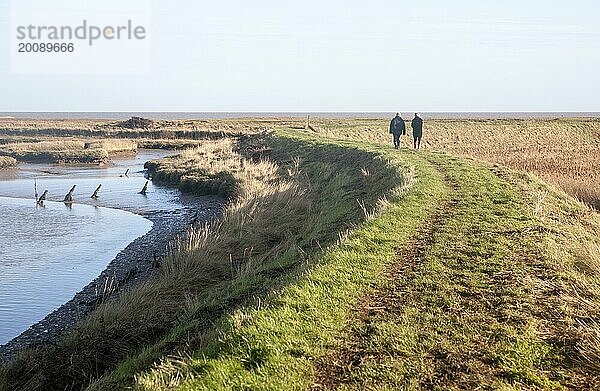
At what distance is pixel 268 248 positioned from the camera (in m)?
16.3

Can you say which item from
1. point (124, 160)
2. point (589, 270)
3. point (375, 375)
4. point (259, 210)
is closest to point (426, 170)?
point (259, 210)

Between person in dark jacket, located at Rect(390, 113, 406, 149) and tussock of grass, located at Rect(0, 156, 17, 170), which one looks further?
tussock of grass, located at Rect(0, 156, 17, 170)

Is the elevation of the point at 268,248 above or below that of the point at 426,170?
below

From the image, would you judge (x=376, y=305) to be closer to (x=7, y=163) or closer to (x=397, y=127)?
(x=397, y=127)

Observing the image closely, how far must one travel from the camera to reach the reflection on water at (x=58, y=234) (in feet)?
47.1

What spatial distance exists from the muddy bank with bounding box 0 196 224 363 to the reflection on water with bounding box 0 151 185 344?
457 mm

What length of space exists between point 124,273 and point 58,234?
6.89 m

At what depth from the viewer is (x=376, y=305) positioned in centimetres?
761

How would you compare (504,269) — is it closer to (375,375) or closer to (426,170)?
(375,375)

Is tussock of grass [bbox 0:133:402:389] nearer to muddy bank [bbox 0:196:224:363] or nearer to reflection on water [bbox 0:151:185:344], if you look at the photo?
muddy bank [bbox 0:196:224:363]

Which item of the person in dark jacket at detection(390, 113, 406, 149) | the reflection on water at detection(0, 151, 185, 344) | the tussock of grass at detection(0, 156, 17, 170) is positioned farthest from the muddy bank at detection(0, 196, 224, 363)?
the tussock of grass at detection(0, 156, 17, 170)

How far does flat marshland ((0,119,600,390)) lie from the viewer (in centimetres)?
607

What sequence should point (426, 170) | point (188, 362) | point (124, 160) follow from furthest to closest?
point (124, 160)
point (426, 170)
point (188, 362)

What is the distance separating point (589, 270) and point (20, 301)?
1206 centimetres
